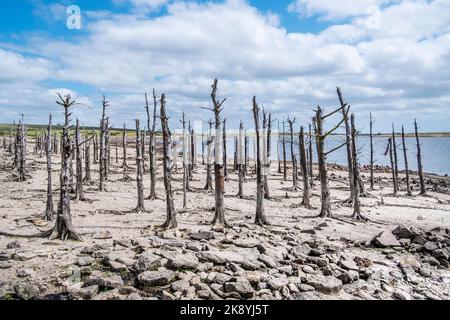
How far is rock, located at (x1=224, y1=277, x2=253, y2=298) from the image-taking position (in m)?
9.15

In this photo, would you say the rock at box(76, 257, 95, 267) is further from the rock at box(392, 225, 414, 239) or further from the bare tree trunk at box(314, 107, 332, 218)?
the bare tree trunk at box(314, 107, 332, 218)

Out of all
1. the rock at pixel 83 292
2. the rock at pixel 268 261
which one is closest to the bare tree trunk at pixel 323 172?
the rock at pixel 268 261

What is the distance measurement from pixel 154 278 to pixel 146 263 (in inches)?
37.7

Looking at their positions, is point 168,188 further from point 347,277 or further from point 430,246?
point 430,246

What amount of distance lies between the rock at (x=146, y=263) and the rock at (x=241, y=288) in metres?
2.42

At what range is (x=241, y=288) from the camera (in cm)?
921

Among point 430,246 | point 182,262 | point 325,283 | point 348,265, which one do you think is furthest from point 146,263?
point 430,246

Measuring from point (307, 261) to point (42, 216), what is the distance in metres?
14.5

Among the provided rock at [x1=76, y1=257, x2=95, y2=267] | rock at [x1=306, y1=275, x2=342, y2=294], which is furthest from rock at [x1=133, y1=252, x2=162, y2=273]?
rock at [x1=306, y1=275, x2=342, y2=294]

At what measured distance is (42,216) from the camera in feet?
60.5

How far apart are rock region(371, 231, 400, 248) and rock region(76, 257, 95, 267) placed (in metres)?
11.5

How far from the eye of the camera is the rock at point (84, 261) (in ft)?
35.1
